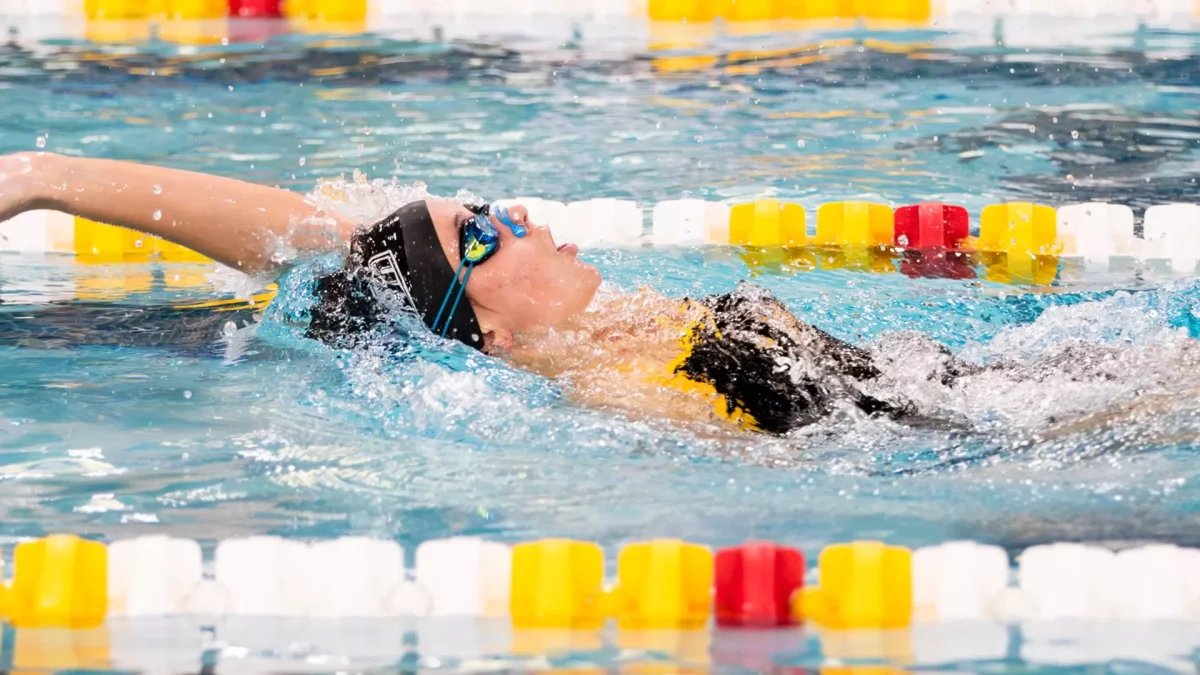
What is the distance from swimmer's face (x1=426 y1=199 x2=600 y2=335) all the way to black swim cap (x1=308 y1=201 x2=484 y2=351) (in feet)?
0.09

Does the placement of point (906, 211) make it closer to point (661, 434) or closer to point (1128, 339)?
point (1128, 339)

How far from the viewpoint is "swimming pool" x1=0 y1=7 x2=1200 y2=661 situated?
8.12ft

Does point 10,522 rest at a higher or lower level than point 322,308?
lower

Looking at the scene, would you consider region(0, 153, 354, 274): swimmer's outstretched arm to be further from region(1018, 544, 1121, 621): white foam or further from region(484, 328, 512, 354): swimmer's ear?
region(1018, 544, 1121, 621): white foam

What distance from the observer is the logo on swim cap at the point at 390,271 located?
9.23 feet

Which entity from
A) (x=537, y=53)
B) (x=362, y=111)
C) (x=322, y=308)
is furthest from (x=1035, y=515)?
(x=537, y=53)

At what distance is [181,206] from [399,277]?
421mm

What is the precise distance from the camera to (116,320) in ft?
12.4

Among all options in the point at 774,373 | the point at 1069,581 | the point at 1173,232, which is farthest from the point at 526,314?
the point at 1173,232

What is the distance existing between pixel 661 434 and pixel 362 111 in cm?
386

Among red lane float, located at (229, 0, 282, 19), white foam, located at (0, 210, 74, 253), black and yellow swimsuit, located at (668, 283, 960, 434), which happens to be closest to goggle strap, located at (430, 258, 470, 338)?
black and yellow swimsuit, located at (668, 283, 960, 434)

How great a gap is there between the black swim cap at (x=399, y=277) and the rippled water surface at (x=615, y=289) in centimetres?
8

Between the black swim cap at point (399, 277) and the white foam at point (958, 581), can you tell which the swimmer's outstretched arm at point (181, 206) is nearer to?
the black swim cap at point (399, 277)

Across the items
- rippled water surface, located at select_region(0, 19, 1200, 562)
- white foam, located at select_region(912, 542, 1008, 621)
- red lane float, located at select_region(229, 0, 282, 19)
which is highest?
red lane float, located at select_region(229, 0, 282, 19)
